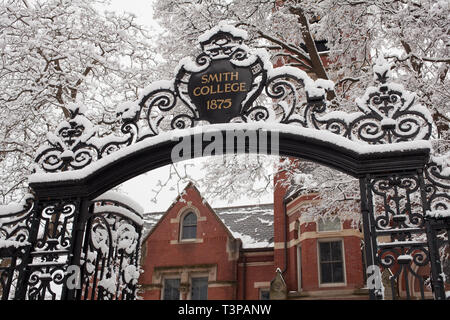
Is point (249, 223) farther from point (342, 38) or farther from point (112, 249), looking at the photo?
point (112, 249)

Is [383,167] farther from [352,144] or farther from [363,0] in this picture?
[363,0]

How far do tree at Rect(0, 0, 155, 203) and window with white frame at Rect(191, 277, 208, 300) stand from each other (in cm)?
1056

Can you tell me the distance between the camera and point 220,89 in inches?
192

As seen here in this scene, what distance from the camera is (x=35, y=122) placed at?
10.0 meters

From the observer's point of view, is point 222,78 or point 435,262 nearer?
point 435,262

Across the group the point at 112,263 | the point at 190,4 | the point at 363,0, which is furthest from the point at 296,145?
the point at 190,4

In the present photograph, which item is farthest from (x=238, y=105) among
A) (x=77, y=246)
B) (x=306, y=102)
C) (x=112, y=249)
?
(x=112, y=249)

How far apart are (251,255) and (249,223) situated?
267 centimetres

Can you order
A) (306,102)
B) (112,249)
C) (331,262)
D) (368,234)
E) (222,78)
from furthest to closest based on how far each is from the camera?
(331,262)
(112,249)
(222,78)
(306,102)
(368,234)

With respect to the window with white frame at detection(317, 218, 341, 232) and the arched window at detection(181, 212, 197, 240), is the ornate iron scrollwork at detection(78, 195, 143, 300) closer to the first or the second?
the window with white frame at detection(317, 218, 341, 232)

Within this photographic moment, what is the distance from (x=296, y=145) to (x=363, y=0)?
14.8 feet

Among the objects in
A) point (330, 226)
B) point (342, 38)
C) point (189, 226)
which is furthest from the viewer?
point (189, 226)

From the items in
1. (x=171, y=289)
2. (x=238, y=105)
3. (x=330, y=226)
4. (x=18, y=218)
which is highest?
(x=330, y=226)

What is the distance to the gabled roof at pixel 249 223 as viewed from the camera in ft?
65.5
